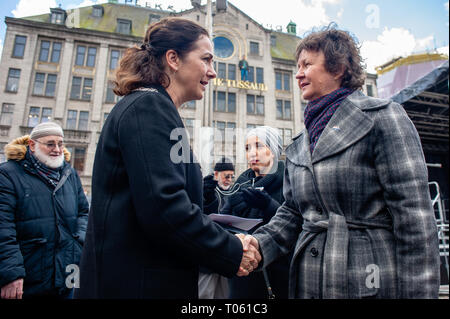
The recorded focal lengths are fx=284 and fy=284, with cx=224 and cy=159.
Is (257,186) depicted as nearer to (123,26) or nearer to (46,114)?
(46,114)

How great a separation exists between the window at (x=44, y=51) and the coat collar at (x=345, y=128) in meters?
24.2

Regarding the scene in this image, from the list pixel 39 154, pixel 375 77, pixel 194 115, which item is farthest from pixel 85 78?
pixel 375 77

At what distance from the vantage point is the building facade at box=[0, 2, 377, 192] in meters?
19.4

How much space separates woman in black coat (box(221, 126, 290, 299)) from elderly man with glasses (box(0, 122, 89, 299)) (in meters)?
1.51

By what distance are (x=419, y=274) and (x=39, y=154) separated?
3367mm

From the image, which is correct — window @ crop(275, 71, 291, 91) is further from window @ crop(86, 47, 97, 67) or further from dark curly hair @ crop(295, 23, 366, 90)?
dark curly hair @ crop(295, 23, 366, 90)

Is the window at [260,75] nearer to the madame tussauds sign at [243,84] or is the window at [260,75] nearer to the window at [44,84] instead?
the madame tussauds sign at [243,84]

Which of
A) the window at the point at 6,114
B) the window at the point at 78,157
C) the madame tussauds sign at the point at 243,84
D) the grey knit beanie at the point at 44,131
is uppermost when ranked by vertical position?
the madame tussauds sign at the point at 243,84

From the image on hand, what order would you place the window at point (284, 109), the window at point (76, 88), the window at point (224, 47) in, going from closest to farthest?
the window at point (76, 88)
the window at point (224, 47)
the window at point (284, 109)

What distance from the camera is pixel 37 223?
2648mm

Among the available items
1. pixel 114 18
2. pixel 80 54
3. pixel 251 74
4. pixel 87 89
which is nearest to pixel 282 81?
pixel 251 74

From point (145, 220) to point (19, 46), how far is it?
24.5 meters

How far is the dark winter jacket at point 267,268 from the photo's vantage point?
2.55m

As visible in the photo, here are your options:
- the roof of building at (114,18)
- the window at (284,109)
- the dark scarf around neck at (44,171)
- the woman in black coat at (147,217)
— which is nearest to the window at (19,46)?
the roof of building at (114,18)
